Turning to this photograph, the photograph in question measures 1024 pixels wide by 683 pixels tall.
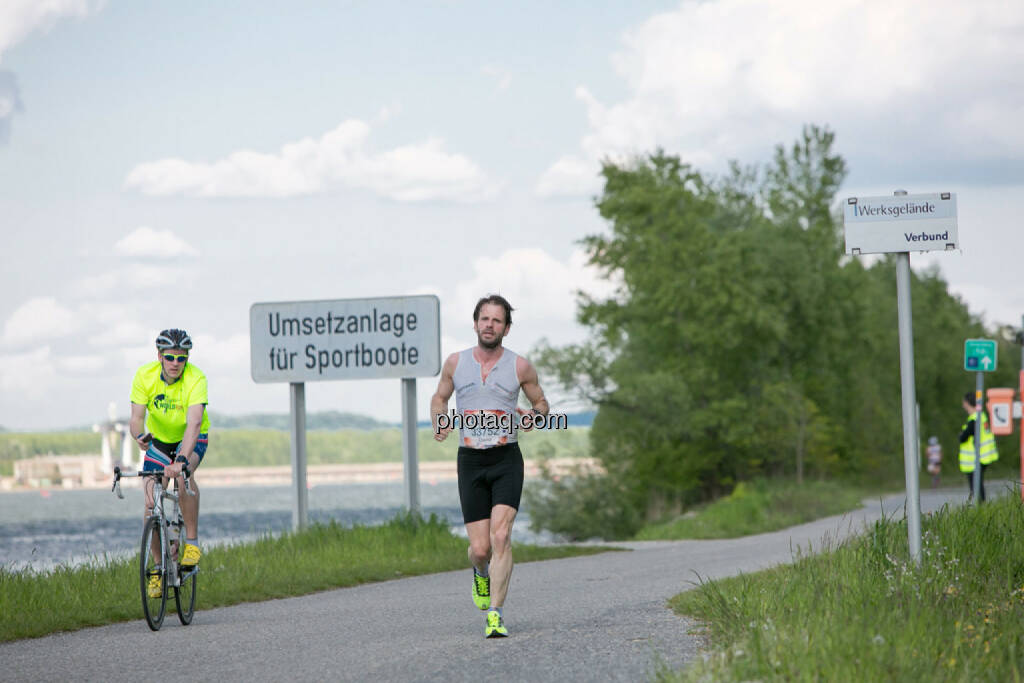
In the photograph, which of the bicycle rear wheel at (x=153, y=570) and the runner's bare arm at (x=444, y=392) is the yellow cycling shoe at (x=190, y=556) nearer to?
the bicycle rear wheel at (x=153, y=570)

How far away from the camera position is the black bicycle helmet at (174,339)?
10180 millimetres

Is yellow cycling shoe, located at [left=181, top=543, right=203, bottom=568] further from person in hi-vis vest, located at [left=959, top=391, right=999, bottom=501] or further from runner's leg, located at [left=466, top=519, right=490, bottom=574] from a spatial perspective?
person in hi-vis vest, located at [left=959, top=391, right=999, bottom=501]

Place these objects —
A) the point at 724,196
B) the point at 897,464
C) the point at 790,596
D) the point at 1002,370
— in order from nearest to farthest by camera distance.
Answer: the point at 790,596
the point at 724,196
the point at 897,464
the point at 1002,370

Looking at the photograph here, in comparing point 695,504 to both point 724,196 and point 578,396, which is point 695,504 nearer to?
point 578,396

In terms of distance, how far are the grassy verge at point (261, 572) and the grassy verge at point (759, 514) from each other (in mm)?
9373

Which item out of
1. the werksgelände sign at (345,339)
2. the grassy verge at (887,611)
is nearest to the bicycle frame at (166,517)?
the grassy verge at (887,611)

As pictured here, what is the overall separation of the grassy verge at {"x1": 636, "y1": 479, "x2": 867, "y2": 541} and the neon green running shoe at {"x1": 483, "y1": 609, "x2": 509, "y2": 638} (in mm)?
18702

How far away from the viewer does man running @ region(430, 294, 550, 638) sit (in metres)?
8.65

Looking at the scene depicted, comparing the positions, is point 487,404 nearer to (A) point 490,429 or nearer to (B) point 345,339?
(A) point 490,429

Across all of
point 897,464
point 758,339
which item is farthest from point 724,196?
point 897,464

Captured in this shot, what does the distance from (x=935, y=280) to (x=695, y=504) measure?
40.7 m

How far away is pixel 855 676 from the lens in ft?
19.4

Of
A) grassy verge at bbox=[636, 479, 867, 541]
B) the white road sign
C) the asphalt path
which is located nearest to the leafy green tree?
grassy verge at bbox=[636, 479, 867, 541]

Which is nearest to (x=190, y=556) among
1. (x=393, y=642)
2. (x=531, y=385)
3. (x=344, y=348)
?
(x=393, y=642)
